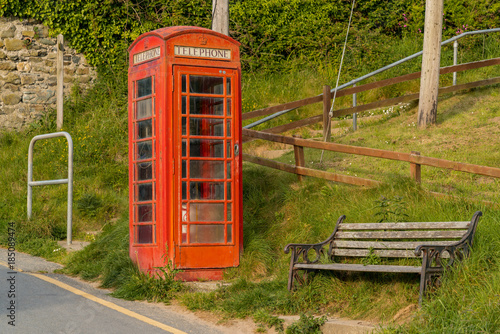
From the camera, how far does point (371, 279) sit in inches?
252

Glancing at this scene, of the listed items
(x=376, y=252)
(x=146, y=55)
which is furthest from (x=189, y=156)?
(x=376, y=252)

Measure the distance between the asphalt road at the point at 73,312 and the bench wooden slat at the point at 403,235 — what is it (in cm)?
181

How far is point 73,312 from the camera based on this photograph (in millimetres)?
6473

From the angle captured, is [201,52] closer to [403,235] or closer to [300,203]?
[300,203]

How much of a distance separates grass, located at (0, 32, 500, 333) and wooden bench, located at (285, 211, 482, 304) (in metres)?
0.17

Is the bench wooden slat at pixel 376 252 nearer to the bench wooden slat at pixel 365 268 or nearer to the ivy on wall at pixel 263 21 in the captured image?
the bench wooden slat at pixel 365 268

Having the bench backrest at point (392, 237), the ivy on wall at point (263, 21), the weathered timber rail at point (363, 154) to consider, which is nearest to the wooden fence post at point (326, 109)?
the weathered timber rail at point (363, 154)

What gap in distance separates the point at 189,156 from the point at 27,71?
902cm

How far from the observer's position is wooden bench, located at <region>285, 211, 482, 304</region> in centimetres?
559

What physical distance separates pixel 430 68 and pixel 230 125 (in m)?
6.06

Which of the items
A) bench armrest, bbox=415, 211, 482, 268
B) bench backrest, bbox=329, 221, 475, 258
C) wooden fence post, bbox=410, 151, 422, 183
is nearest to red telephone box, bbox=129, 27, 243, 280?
bench backrest, bbox=329, 221, 475, 258

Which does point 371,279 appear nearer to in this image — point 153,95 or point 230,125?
point 230,125

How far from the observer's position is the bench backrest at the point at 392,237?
19.7 ft

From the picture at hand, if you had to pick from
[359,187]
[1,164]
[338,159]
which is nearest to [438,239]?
[359,187]
